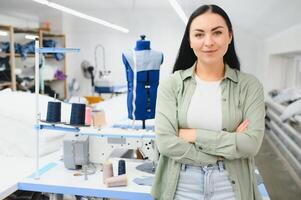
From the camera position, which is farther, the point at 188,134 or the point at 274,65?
the point at 274,65

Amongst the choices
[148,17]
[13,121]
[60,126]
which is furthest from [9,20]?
[60,126]

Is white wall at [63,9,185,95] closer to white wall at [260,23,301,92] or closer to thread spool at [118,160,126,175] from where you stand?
white wall at [260,23,301,92]

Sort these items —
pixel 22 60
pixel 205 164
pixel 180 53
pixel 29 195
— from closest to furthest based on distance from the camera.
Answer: pixel 205 164, pixel 180 53, pixel 29 195, pixel 22 60

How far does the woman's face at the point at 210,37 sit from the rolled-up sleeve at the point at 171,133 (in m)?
0.19

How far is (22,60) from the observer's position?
24.8 ft

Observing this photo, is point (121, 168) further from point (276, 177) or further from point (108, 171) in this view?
point (276, 177)

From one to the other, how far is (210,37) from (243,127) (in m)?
0.42

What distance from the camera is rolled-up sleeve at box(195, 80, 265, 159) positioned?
1.34m

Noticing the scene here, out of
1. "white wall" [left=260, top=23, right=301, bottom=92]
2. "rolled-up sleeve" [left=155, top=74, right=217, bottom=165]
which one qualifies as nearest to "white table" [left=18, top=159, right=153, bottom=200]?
"rolled-up sleeve" [left=155, top=74, right=217, bottom=165]

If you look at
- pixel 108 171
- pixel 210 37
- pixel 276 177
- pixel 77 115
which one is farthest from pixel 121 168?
pixel 276 177

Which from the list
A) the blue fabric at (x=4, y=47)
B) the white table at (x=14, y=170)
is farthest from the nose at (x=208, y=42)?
the blue fabric at (x=4, y=47)

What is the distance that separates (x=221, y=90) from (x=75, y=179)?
4.12 ft

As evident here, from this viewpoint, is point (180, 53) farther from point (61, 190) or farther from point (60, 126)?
point (61, 190)

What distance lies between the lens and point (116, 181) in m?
2.02
